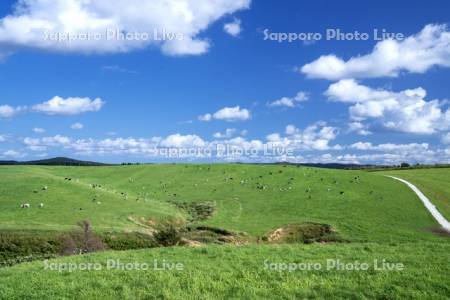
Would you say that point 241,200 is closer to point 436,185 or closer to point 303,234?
point 303,234

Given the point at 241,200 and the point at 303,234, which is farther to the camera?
the point at 241,200

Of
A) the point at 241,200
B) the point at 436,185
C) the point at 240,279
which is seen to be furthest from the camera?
the point at 436,185

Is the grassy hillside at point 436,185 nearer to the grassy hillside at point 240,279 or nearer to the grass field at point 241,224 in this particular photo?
the grass field at point 241,224

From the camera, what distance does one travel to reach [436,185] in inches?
2904

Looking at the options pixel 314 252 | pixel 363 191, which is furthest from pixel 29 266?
pixel 363 191

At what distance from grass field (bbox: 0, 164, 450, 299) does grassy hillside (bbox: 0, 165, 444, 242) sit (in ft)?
0.42

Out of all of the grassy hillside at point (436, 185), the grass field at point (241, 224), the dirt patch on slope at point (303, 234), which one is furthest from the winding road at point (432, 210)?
the dirt patch on slope at point (303, 234)

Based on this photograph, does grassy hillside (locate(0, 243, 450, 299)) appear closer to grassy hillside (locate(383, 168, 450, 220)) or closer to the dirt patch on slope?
the dirt patch on slope

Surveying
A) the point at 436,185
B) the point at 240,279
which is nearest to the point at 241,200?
the point at 436,185

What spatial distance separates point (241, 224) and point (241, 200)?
13136 millimetres

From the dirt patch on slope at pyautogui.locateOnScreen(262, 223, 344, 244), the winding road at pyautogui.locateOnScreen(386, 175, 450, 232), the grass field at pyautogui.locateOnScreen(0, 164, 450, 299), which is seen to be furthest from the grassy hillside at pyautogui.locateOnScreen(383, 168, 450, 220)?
the dirt patch on slope at pyautogui.locateOnScreen(262, 223, 344, 244)

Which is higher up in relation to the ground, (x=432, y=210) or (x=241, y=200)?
(x=241, y=200)

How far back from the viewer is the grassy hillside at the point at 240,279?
56.9 feet

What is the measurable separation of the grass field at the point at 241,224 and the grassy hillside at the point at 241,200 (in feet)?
0.42
